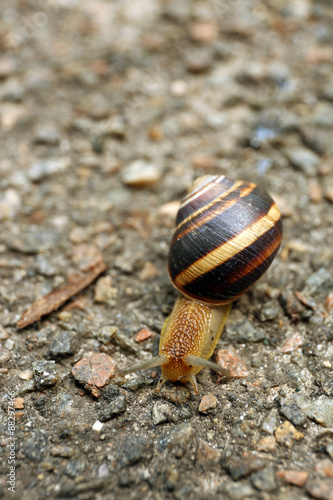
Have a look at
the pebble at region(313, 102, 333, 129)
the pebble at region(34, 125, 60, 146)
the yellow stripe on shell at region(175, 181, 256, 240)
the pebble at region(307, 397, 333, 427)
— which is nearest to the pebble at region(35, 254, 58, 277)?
the yellow stripe on shell at region(175, 181, 256, 240)

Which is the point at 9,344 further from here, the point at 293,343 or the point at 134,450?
the point at 293,343

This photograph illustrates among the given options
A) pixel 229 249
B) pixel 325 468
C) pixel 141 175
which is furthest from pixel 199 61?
pixel 325 468

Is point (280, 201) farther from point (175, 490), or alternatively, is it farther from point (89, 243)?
point (175, 490)

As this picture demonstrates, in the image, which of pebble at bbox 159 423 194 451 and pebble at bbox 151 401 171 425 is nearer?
pebble at bbox 159 423 194 451

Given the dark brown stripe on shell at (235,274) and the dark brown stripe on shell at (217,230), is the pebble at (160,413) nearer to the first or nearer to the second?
the dark brown stripe on shell at (235,274)

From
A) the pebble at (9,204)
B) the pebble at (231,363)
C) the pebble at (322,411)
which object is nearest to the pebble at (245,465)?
the pebble at (322,411)

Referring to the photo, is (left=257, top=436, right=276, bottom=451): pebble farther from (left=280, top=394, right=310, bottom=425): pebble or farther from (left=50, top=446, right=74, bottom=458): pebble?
(left=50, top=446, right=74, bottom=458): pebble
